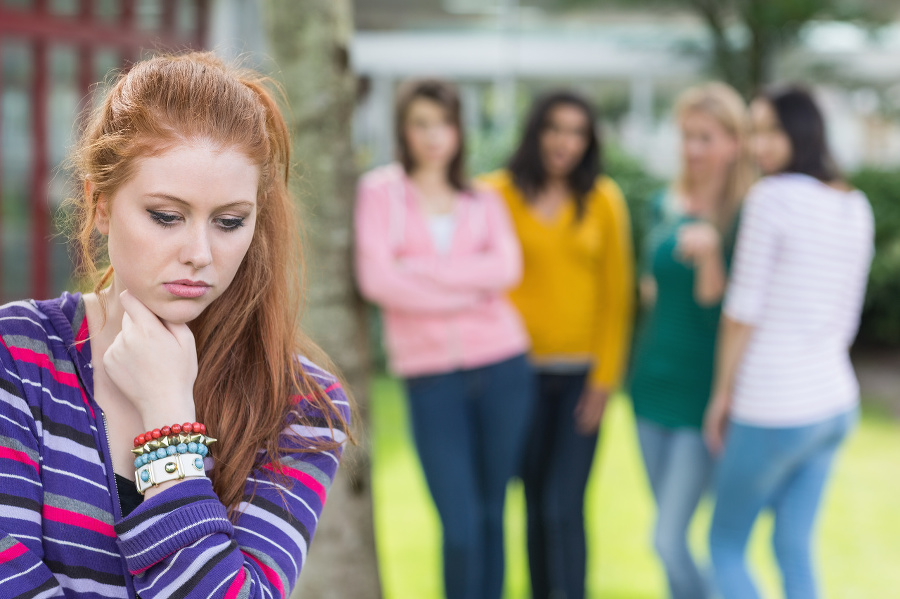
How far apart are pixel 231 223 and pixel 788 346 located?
7.63 ft

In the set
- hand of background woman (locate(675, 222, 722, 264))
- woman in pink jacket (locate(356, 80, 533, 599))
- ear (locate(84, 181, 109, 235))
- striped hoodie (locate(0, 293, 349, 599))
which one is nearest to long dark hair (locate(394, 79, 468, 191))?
woman in pink jacket (locate(356, 80, 533, 599))

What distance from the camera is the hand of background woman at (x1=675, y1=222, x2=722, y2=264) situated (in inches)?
136

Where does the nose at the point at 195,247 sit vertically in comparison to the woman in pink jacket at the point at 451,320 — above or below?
above

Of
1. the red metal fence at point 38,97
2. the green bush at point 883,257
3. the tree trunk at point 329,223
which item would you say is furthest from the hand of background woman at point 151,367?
the green bush at point 883,257

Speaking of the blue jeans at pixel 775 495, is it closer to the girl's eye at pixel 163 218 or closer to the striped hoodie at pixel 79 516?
the striped hoodie at pixel 79 516

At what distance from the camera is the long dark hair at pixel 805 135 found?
3.25m

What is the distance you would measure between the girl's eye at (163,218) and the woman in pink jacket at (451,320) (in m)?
2.07

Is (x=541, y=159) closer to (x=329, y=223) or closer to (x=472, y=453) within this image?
(x=329, y=223)

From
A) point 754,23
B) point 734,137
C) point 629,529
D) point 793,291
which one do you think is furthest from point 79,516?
point 754,23

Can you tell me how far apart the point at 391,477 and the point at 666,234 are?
11.6 ft

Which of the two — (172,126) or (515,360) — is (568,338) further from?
(172,126)

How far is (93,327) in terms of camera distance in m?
1.45

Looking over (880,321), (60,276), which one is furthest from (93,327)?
(880,321)

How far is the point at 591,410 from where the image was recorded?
392 cm
